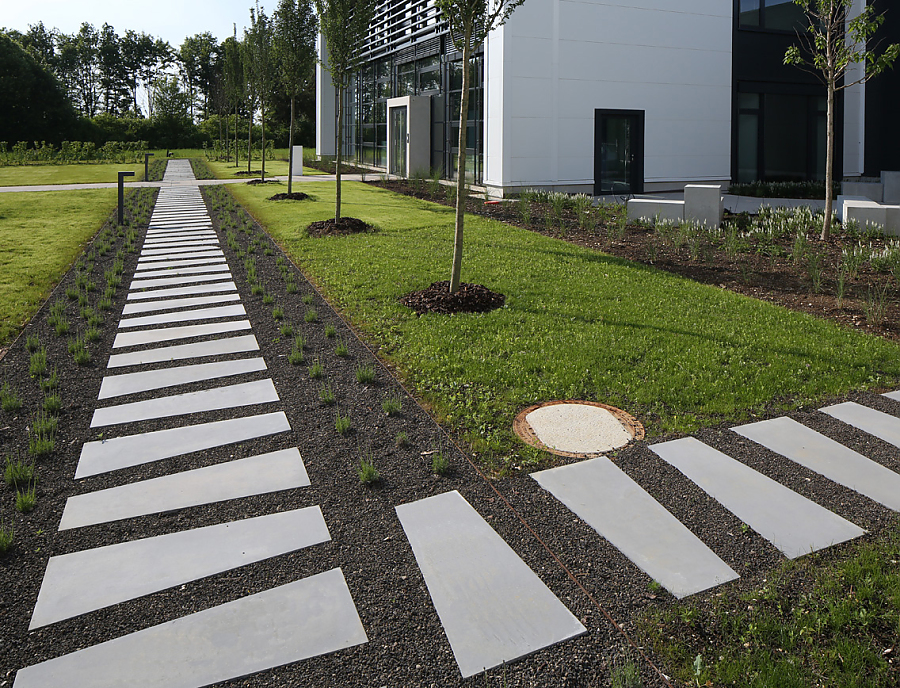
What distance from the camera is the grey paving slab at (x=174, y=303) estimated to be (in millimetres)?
8016

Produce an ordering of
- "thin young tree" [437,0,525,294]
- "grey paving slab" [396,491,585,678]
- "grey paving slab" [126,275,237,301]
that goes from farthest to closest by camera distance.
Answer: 1. "grey paving slab" [126,275,237,301]
2. "thin young tree" [437,0,525,294]
3. "grey paving slab" [396,491,585,678]

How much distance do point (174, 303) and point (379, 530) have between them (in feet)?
18.9

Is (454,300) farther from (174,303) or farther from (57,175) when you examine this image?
(57,175)

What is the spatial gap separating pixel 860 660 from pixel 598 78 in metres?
19.8

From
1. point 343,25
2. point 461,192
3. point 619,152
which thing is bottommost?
point 461,192

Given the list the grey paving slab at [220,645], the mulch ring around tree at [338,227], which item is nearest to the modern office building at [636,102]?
the mulch ring around tree at [338,227]

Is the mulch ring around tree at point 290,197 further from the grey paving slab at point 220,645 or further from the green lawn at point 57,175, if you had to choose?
the grey paving slab at point 220,645

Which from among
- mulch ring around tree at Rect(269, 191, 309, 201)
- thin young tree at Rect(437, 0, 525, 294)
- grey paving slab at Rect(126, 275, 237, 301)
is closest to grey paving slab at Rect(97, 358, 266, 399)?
thin young tree at Rect(437, 0, 525, 294)

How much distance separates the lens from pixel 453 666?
2.60 m

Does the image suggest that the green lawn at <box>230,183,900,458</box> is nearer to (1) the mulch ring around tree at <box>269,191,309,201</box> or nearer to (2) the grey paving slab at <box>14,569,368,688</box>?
(2) the grey paving slab at <box>14,569,368,688</box>

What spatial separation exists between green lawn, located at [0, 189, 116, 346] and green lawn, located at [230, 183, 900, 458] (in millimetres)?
3402

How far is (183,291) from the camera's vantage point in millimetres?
8883

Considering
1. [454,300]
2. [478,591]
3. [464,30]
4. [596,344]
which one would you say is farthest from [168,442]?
[464,30]

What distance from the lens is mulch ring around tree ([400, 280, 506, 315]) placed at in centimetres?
752
